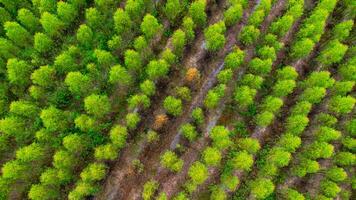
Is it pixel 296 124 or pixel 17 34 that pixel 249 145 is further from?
pixel 17 34

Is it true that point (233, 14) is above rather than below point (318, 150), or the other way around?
above

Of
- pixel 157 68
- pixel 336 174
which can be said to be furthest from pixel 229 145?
pixel 336 174

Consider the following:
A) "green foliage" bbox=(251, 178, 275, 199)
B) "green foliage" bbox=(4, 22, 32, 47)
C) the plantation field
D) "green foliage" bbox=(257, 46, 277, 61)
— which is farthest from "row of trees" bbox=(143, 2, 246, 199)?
"green foliage" bbox=(4, 22, 32, 47)

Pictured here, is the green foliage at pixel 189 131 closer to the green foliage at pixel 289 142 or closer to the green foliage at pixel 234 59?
the green foliage at pixel 234 59

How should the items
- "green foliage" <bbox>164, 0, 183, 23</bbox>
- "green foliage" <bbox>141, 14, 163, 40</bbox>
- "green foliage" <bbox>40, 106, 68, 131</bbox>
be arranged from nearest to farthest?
"green foliage" <bbox>40, 106, 68, 131</bbox>, "green foliage" <bbox>141, 14, 163, 40</bbox>, "green foliage" <bbox>164, 0, 183, 23</bbox>

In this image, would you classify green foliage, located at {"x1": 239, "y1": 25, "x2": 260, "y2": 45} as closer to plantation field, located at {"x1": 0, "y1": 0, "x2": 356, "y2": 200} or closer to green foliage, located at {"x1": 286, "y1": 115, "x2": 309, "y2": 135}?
plantation field, located at {"x1": 0, "y1": 0, "x2": 356, "y2": 200}

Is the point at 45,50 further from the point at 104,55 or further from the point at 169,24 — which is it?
the point at 169,24

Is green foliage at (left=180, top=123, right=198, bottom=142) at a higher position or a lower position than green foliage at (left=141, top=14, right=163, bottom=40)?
lower
